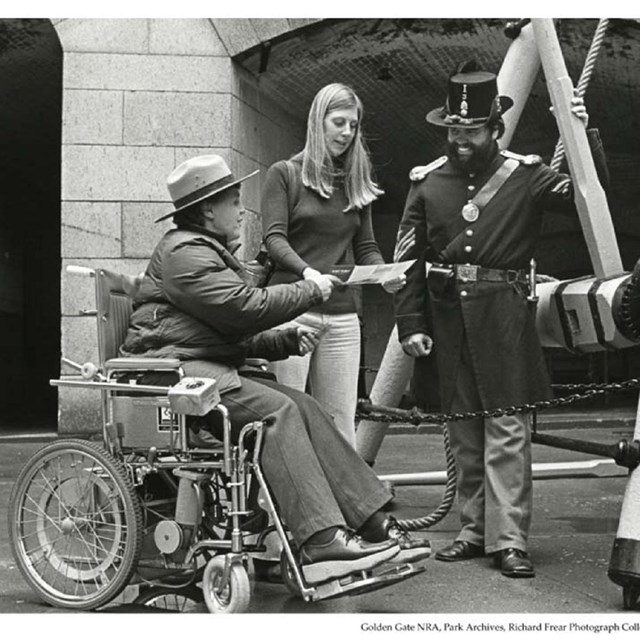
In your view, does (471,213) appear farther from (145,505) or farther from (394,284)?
(145,505)

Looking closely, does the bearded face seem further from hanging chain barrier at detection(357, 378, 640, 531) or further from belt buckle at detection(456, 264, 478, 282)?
hanging chain barrier at detection(357, 378, 640, 531)

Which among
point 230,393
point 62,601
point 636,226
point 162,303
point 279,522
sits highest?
point 636,226

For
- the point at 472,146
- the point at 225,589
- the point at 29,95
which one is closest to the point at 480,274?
the point at 472,146

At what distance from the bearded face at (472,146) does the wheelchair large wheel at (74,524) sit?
1.80 meters

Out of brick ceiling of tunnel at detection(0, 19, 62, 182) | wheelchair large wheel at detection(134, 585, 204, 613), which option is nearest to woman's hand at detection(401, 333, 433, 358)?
wheelchair large wheel at detection(134, 585, 204, 613)

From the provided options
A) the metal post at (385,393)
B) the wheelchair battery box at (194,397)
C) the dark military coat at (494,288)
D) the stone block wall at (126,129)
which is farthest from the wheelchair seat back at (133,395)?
the stone block wall at (126,129)

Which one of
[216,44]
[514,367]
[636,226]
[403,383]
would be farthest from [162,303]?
[636,226]

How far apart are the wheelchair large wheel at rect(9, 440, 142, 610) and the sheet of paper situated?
1001 mm

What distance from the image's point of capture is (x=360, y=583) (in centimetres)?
372

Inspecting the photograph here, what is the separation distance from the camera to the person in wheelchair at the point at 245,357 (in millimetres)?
3779

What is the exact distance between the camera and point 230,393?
3969 millimetres

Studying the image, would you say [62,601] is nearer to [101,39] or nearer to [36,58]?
[101,39]

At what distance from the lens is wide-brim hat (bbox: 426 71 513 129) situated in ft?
15.5
